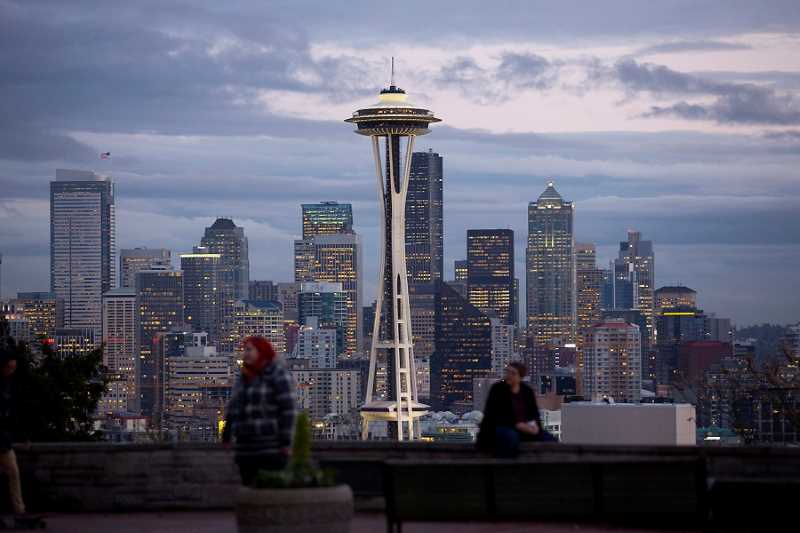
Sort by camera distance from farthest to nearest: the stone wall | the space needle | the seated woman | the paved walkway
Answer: the space needle < the stone wall < the seated woman < the paved walkway

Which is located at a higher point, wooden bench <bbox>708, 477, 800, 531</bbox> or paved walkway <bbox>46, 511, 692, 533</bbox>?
wooden bench <bbox>708, 477, 800, 531</bbox>

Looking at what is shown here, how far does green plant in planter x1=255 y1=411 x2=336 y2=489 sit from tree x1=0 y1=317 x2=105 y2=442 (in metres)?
10.6

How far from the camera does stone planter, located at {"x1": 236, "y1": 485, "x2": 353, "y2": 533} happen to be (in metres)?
11.4

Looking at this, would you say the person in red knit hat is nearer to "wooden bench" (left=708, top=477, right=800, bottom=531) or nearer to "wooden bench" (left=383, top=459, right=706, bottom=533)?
"wooden bench" (left=383, top=459, right=706, bottom=533)

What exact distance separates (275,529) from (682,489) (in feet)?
10.2

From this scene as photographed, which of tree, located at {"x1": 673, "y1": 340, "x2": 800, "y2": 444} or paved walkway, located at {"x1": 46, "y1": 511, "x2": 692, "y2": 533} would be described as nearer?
paved walkway, located at {"x1": 46, "y1": 511, "x2": 692, "y2": 533}

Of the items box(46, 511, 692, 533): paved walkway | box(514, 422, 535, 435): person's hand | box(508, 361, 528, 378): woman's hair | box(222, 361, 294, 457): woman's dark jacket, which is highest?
box(508, 361, 528, 378): woman's hair

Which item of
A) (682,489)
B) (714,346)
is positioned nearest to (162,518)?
(682,489)

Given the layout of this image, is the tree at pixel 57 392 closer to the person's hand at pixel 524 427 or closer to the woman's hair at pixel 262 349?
the person's hand at pixel 524 427

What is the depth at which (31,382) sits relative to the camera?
78.0ft

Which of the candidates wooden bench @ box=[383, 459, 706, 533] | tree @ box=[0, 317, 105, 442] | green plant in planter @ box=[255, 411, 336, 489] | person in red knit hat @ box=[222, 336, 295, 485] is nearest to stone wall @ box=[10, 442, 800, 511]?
wooden bench @ box=[383, 459, 706, 533]

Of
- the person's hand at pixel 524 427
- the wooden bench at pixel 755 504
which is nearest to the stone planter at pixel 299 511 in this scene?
the person's hand at pixel 524 427

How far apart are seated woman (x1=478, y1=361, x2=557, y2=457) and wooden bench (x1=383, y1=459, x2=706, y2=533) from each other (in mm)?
877

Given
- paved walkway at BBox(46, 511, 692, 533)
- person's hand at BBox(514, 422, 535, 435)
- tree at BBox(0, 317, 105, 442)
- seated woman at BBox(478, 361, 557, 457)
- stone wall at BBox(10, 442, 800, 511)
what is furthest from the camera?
tree at BBox(0, 317, 105, 442)
